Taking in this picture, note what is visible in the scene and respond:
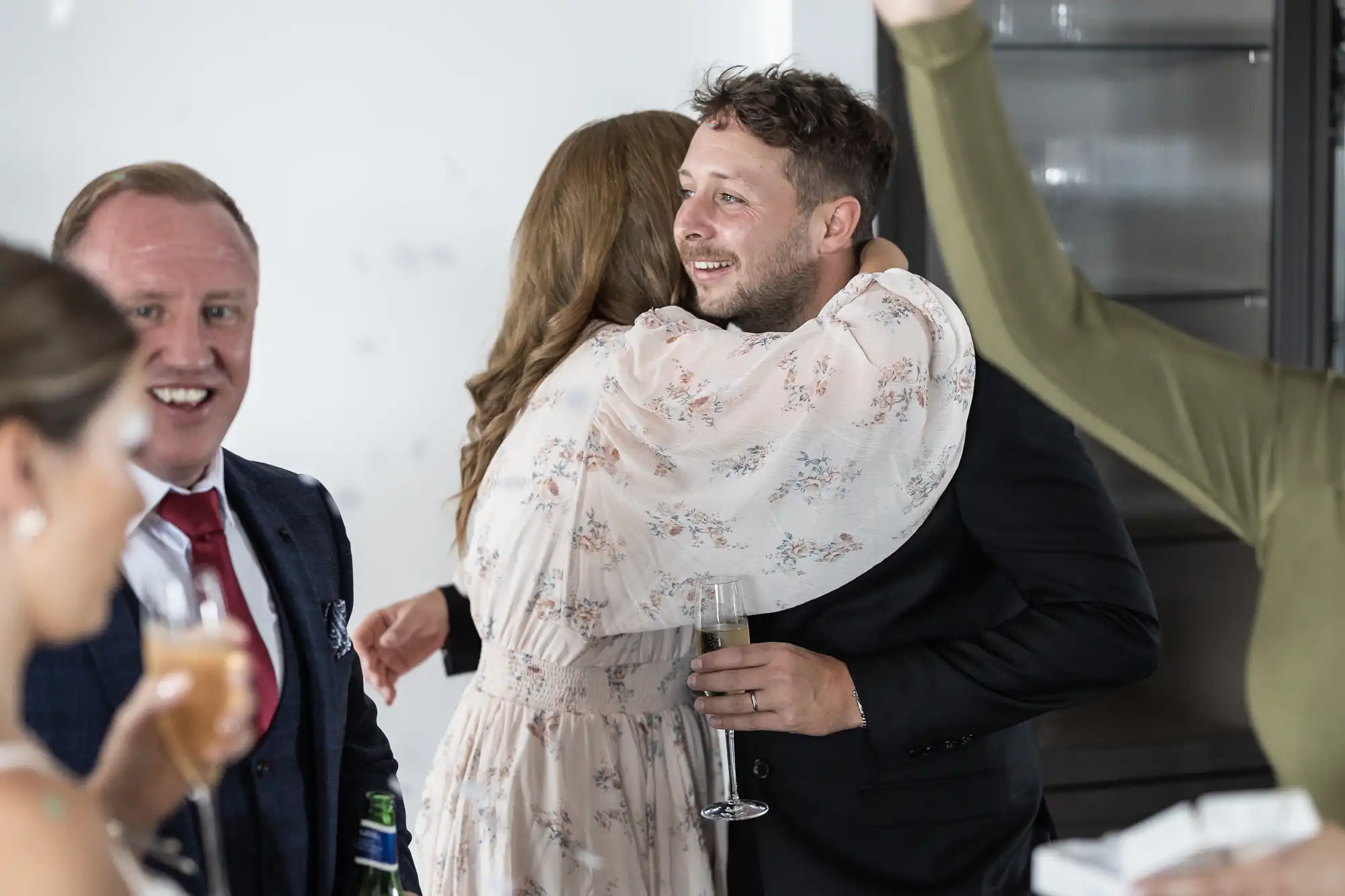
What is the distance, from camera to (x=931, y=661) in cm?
156

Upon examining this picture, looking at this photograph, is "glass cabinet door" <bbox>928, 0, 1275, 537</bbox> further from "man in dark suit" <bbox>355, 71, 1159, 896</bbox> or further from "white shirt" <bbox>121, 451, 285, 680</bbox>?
"white shirt" <bbox>121, 451, 285, 680</bbox>

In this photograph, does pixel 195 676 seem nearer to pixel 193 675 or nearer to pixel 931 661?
pixel 193 675

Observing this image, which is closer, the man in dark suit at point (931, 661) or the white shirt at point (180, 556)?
the white shirt at point (180, 556)

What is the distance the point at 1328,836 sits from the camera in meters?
0.67

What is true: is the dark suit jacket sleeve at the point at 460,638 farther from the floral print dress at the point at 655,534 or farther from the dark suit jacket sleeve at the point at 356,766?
the dark suit jacket sleeve at the point at 356,766

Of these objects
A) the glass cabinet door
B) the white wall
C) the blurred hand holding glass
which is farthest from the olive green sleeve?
the glass cabinet door

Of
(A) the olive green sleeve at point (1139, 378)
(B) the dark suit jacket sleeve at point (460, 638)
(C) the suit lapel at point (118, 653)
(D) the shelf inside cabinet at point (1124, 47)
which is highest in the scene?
(D) the shelf inside cabinet at point (1124, 47)

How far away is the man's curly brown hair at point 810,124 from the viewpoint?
177 cm

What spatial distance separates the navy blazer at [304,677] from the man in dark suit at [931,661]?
423 mm

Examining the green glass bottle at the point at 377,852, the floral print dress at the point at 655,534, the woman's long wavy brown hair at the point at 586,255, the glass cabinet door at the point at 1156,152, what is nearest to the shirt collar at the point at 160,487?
the green glass bottle at the point at 377,852

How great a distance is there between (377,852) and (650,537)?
1.88 feet

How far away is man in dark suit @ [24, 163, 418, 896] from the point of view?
0.94 m

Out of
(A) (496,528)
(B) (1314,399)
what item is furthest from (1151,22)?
(B) (1314,399)

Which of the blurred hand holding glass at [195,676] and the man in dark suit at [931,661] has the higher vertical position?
the blurred hand holding glass at [195,676]
